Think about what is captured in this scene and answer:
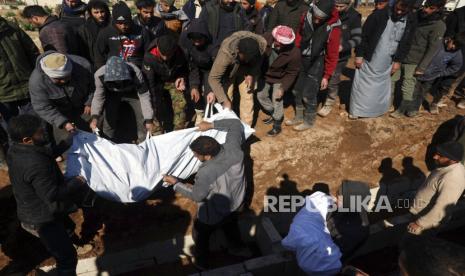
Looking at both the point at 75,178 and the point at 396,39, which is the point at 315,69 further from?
the point at 75,178

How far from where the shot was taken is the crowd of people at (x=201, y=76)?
315 centimetres

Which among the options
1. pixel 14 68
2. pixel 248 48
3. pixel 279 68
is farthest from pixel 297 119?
pixel 14 68

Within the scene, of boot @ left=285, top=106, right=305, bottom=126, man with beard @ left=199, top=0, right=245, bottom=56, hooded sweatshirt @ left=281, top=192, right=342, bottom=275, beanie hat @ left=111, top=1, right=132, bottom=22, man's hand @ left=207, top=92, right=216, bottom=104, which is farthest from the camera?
boot @ left=285, top=106, right=305, bottom=126

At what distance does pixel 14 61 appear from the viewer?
4.01 meters

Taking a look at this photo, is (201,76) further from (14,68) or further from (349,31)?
(349,31)

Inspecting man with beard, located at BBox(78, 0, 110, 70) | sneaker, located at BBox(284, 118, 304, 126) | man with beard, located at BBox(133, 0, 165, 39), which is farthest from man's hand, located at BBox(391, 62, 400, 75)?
man with beard, located at BBox(78, 0, 110, 70)

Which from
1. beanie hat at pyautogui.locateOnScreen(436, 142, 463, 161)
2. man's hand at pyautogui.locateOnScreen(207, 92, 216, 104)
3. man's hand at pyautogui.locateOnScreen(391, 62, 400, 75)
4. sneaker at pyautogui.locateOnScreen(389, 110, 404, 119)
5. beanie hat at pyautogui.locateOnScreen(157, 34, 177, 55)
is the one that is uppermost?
beanie hat at pyautogui.locateOnScreen(157, 34, 177, 55)

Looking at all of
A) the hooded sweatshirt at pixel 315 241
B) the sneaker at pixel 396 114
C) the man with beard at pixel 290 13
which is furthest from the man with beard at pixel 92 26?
the sneaker at pixel 396 114

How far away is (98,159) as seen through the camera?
350cm

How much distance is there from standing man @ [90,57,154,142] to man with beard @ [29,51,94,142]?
9.3 inches

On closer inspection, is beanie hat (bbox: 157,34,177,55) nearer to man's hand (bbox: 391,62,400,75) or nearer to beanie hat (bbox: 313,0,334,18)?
beanie hat (bbox: 313,0,334,18)

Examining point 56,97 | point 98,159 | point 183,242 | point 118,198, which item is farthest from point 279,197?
point 56,97

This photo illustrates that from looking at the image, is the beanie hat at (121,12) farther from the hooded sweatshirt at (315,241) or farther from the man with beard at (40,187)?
the hooded sweatshirt at (315,241)

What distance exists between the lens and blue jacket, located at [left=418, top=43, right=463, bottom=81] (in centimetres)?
520
